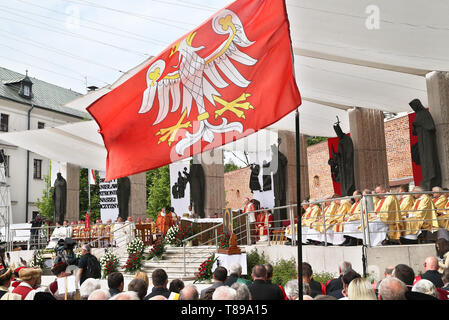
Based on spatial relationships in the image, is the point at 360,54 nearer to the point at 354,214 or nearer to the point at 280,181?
the point at 354,214

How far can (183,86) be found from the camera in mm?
6270

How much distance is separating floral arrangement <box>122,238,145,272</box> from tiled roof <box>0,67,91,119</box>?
2925 centimetres

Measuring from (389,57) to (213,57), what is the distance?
759cm

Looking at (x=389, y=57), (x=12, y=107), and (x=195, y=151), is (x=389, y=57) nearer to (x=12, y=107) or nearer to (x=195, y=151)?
(x=195, y=151)

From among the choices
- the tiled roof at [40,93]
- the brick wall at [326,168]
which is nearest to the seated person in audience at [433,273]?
the brick wall at [326,168]

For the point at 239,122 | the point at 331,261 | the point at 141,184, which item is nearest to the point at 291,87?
the point at 239,122

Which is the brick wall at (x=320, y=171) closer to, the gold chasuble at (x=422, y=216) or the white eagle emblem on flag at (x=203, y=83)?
the gold chasuble at (x=422, y=216)

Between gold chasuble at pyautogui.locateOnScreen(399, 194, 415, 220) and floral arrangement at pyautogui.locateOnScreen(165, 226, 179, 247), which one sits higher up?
gold chasuble at pyautogui.locateOnScreen(399, 194, 415, 220)

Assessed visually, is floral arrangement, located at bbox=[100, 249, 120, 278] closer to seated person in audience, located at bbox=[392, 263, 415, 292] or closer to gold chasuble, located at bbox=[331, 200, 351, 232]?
gold chasuble, located at bbox=[331, 200, 351, 232]

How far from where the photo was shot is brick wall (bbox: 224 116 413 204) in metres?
23.6

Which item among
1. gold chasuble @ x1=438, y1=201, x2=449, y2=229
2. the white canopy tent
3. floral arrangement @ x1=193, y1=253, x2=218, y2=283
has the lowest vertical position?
floral arrangement @ x1=193, y1=253, x2=218, y2=283

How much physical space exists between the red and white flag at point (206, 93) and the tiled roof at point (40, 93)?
39.0 metres

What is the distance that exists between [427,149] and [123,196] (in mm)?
16606


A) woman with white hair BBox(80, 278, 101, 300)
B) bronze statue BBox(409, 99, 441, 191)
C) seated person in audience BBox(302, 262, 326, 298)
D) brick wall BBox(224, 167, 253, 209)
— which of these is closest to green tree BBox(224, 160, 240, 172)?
brick wall BBox(224, 167, 253, 209)
